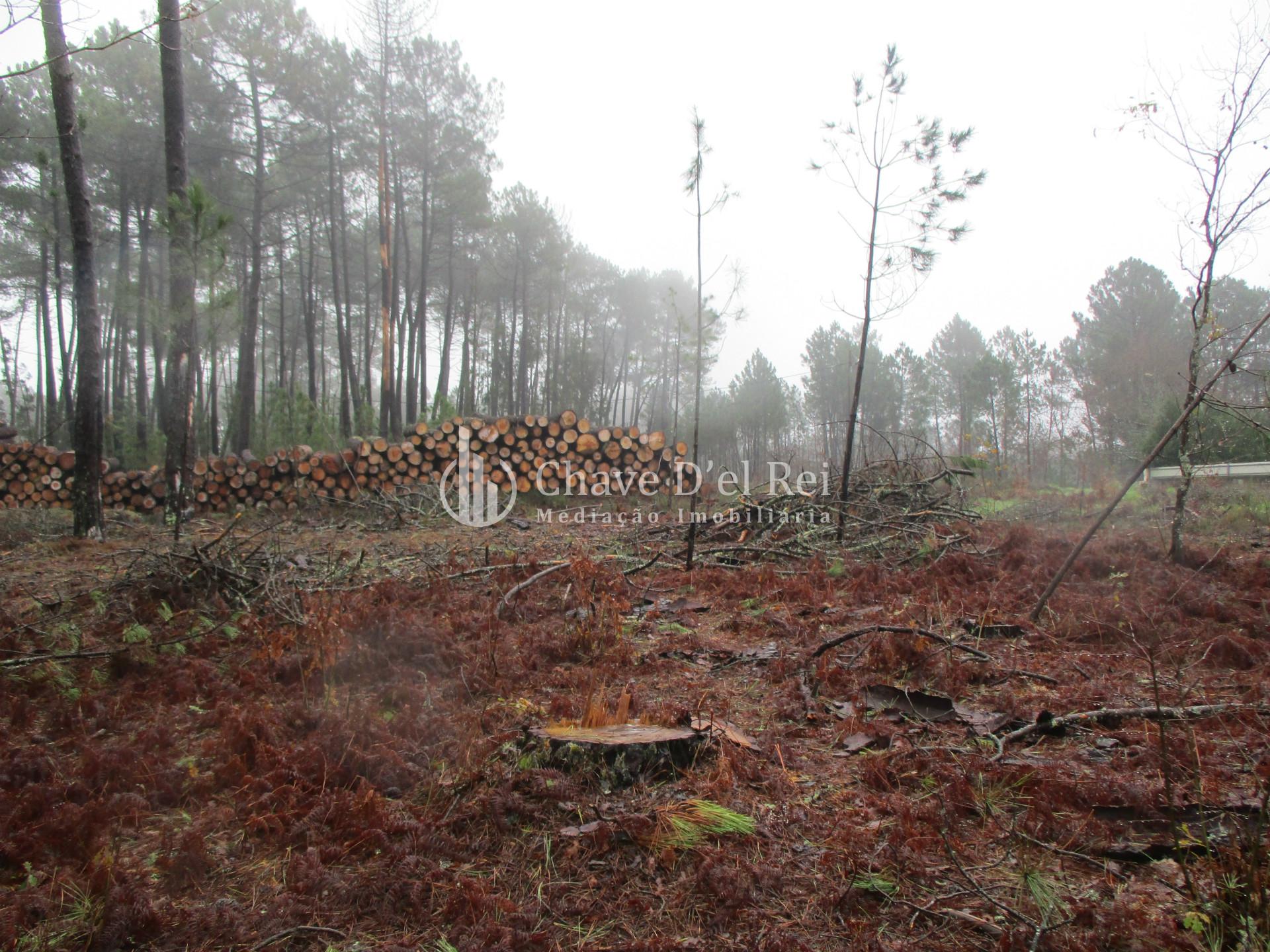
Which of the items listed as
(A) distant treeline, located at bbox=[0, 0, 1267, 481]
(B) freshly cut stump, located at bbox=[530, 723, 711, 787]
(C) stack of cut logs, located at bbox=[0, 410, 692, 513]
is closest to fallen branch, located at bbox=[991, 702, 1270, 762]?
(B) freshly cut stump, located at bbox=[530, 723, 711, 787]

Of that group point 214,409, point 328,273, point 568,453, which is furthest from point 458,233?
point 568,453

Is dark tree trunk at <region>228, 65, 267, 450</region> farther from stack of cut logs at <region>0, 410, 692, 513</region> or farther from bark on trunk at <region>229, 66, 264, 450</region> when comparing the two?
stack of cut logs at <region>0, 410, 692, 513</region>

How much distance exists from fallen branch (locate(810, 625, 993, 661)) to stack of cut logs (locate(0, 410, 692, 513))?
8.54 meters

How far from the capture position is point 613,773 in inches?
92.9

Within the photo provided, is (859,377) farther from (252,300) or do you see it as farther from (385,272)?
(252,300)

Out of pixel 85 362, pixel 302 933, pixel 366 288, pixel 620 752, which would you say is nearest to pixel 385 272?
pixel 366 288

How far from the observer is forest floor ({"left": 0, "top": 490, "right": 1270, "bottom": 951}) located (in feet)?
5.41

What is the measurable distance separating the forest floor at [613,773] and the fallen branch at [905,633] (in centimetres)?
4

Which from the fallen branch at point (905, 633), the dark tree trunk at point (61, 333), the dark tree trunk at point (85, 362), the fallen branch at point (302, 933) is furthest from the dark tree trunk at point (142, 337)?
the fallen branch at point (302, 933)

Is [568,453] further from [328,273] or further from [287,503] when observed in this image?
[328,273]

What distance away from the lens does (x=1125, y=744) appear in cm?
256

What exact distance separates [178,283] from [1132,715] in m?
10.3

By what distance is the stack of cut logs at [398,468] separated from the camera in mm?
11086

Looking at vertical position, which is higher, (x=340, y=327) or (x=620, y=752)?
(x=340, y=327)
